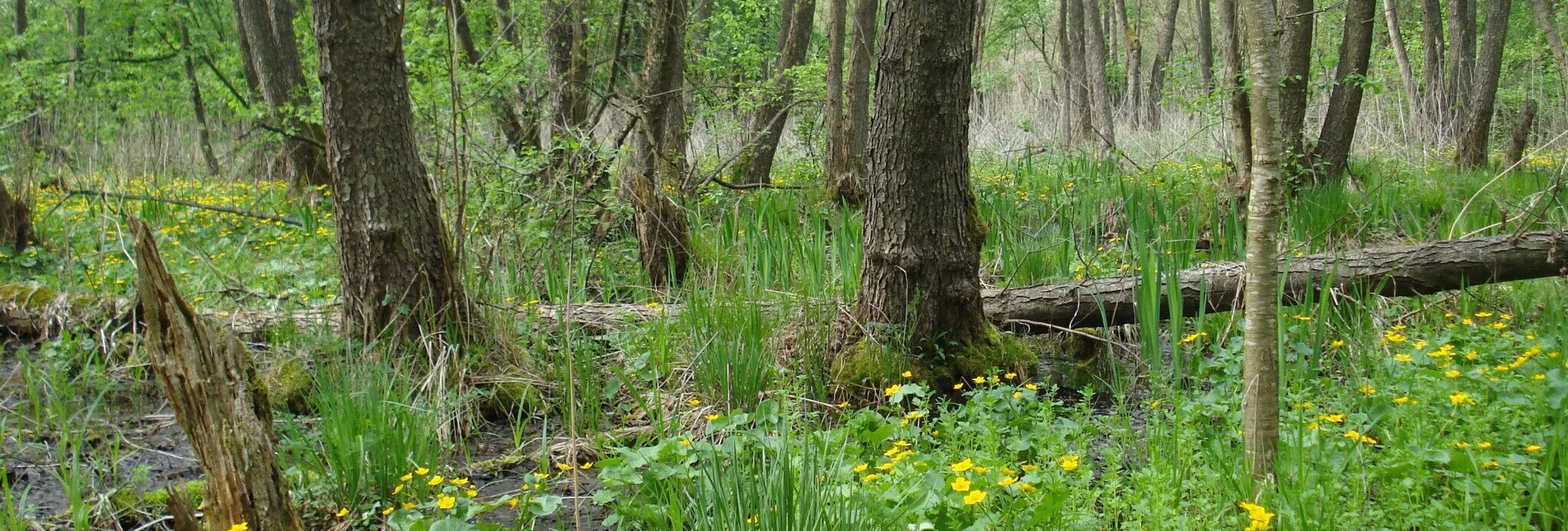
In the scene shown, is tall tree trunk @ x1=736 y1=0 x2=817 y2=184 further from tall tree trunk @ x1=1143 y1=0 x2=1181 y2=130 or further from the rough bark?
tall tree trunk @ x1=1143 y1=0 x2=1181 y2=130

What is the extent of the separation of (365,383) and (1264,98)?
2.79 metres

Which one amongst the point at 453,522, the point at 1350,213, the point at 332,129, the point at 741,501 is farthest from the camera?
the point at 1350,213

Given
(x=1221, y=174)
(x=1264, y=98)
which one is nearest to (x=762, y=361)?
(x=1264, y=98)

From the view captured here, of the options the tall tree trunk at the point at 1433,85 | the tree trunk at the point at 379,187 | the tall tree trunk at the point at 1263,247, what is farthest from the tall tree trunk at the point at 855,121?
the tall tree trunk at the point at 1433,85

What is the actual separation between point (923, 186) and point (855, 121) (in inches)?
163

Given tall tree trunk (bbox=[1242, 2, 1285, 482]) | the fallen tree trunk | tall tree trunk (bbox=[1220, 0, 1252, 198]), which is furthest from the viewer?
tall tree trunk (bbox=[1220, 0, 1252, 198])

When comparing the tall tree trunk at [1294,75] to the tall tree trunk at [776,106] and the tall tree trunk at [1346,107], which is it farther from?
the tall tree trunk at [776,106]

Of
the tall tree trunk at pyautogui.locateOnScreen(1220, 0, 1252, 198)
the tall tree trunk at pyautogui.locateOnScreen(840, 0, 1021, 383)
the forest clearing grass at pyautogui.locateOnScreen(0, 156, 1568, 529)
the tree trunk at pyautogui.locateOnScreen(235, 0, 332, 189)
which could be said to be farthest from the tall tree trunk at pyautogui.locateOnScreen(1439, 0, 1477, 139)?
the tree trunk at pyautogui.locateOnScreen(235, 0, 332, 189)

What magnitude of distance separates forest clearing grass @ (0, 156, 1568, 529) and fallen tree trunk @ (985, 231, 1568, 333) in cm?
14

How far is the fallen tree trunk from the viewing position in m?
3.93

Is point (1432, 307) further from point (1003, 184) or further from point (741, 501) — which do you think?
point (741, 501)

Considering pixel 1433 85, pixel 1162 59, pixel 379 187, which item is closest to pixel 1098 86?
pixel 1433 85

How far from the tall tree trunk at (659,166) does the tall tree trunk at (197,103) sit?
17.0ft

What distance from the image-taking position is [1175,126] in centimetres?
1106
